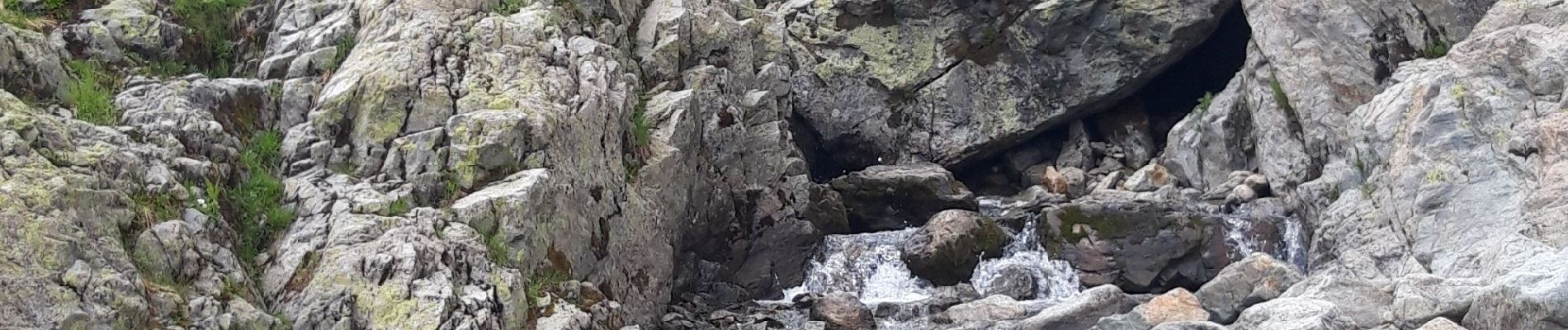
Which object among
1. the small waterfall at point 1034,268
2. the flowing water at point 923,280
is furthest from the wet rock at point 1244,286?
the flowing water at point 923,280

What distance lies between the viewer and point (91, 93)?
1470cm

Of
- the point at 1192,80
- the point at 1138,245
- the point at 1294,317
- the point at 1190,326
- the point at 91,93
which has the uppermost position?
the point at 91,93

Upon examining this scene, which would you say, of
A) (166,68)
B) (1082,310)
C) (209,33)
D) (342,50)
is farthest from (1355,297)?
(209,33)

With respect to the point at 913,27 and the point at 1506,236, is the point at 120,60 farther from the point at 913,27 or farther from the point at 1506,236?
the point at 913,27

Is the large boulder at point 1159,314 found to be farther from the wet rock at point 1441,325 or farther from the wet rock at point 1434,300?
the wet rock at point 1441,325

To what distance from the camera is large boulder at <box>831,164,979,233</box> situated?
28.2m

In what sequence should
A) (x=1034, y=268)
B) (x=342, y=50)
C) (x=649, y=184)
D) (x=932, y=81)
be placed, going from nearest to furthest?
(x=342, y=50) < (x=649, y=184) < (x=1034, y=268) < (x=932, y=81)

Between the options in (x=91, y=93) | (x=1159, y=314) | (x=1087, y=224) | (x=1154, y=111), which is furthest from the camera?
(x=1154, y=111)

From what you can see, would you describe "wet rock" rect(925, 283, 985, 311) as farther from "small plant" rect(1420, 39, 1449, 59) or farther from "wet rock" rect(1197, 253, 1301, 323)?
"small plant" rect(1420, 39, 1449, 59)

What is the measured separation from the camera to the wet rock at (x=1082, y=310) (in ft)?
61.0

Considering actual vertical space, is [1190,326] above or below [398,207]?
below

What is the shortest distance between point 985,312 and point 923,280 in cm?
375

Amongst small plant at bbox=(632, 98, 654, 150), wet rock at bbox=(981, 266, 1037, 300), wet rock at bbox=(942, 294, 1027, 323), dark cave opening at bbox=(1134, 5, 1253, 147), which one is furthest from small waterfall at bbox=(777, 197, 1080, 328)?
dark cave opening at bbox=(1134, 5, 1253, 147)

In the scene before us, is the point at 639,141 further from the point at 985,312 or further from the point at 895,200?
the point at 895,200
